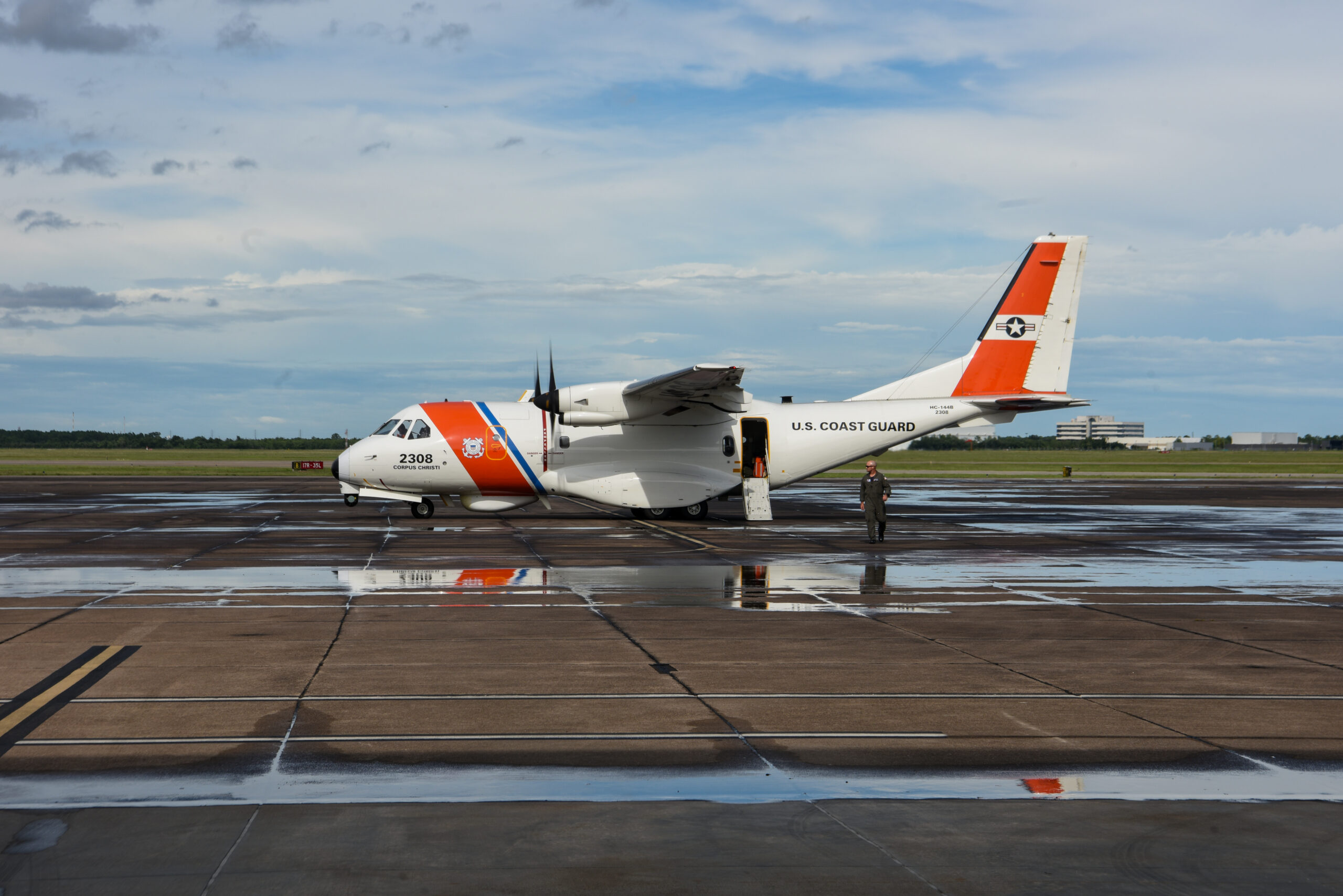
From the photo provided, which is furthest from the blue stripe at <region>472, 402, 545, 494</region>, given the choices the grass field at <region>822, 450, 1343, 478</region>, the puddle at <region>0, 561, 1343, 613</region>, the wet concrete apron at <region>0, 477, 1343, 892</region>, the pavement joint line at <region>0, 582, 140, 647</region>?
the grass field at <region>822, 450, 1343, 478</region>

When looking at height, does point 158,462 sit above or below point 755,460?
below

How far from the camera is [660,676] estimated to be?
34.7ft

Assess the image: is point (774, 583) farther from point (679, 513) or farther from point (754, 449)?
point (679, 513)

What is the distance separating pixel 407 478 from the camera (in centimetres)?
3127

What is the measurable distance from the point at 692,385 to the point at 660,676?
1850cm

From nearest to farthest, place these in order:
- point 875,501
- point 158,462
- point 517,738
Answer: point 517,738 → point 875,501 → point 158,462

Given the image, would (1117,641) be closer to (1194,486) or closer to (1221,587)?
(1221,587)

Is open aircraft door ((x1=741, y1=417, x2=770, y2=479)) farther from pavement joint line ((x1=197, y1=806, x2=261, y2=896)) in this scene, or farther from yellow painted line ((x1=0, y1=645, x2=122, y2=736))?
pavement joint line ((x1=197, y1=806, x2=261, y2=896))

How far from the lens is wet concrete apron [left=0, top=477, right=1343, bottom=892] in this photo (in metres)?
7.17

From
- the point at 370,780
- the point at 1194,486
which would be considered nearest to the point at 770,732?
the point at 370,780

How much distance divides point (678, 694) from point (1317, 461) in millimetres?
120979

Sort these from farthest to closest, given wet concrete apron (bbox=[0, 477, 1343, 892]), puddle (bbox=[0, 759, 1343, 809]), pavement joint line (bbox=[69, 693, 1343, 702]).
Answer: pavement joint line (bbox=[69, 693, 1343, 702]) → wet concrete apron (bbox=[0, 477, 1343, 892]) → puddle (bbox=[0, 759, 1343, 809])

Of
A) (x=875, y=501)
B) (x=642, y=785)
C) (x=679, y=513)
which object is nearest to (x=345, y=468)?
(x=679, y=513)

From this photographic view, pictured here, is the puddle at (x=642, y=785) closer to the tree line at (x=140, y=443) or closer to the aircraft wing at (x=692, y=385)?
the aircraft wing at (x=692, y=385)
